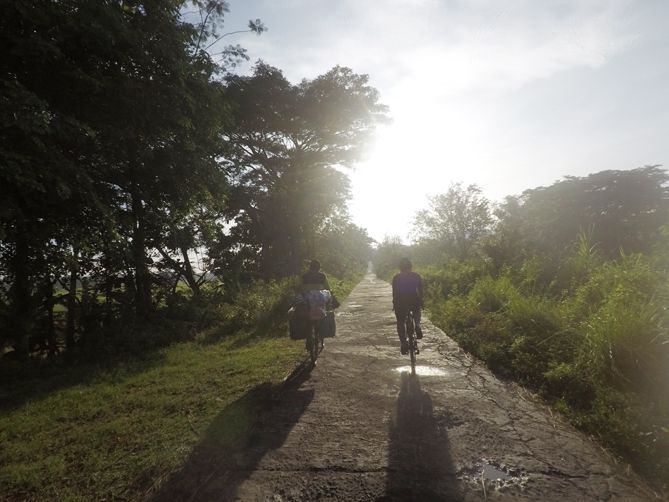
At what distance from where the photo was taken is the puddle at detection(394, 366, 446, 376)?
5974mm

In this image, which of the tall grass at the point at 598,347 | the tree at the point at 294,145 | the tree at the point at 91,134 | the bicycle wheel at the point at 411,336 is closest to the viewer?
the tall grass at the point at 598,347

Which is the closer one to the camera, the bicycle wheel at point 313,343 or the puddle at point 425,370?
the puddle at point 425,370

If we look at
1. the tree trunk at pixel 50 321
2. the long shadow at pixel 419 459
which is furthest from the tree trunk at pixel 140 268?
the long shadow at pixel 419 459

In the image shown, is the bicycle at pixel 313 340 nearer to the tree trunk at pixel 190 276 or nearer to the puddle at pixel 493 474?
the puddle at pixel 493 474

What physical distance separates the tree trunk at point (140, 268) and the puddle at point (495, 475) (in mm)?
9579

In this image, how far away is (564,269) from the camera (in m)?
9.61

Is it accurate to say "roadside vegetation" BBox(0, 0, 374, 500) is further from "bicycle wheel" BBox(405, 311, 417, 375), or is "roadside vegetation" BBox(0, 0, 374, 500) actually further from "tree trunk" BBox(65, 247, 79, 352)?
"bicycle wheel" BBox(405, 311, 417, 375)

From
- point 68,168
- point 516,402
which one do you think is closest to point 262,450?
point 516,402

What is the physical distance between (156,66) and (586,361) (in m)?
9.69

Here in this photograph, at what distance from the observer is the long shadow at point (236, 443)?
2977mm

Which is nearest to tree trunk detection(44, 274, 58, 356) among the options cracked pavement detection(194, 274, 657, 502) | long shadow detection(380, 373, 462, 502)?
cracked pavement detection(194, 274, 657, 502)

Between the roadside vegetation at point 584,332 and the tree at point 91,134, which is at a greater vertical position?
the tree at point 91,134

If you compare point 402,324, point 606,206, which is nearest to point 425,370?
point 402,324

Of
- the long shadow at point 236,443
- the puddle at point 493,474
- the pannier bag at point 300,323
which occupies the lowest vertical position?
the puddle at point 493,474
